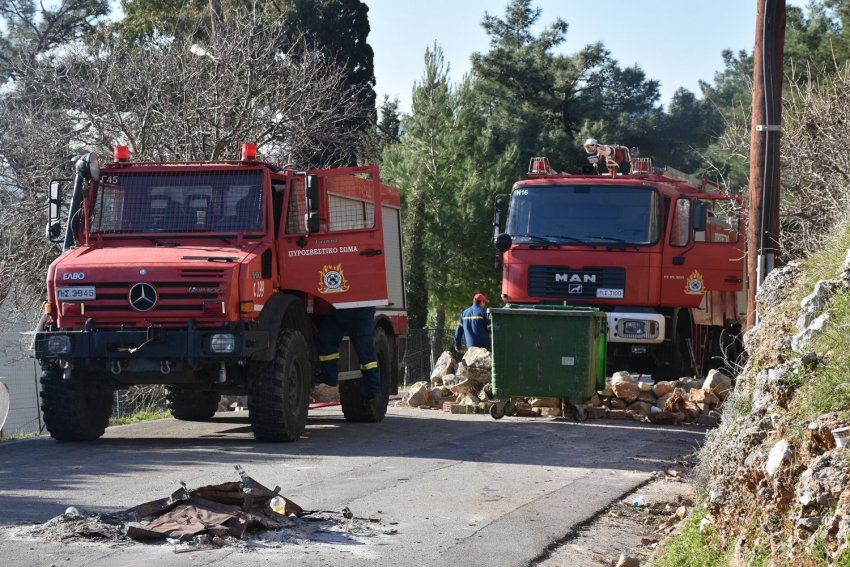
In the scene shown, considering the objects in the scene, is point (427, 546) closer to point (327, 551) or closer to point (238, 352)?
point (327, 551)

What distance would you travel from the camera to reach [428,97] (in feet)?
118

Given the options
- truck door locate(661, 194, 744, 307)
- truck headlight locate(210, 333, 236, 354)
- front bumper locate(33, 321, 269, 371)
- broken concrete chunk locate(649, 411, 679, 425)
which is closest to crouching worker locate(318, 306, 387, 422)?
front bumper locate(33, 321, 269, 371)

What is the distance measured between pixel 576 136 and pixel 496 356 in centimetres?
3001

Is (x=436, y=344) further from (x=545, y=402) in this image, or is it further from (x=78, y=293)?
(x=78, y=293)

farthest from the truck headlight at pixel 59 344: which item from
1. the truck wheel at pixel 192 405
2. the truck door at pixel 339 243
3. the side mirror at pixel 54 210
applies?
the truck wheel at pixel 192 405

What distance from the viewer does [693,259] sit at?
17.0 m

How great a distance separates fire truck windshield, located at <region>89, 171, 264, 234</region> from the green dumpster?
141 inches

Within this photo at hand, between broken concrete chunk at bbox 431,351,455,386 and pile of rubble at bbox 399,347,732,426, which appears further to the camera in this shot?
broken concrete chunk at bbox 431,351,455,386

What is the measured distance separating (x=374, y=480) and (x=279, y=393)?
2462 mm

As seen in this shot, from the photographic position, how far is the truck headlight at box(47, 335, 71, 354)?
11.4 meters

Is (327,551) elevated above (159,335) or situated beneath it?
situated beneath

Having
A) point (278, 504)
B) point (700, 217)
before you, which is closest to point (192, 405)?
point (700, 217)

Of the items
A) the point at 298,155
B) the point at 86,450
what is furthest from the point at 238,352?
the point at 298,155

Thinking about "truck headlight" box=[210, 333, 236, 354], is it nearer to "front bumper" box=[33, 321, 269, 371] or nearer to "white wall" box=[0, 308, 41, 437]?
"front bumper" box=[33, 321, 269, 371]
